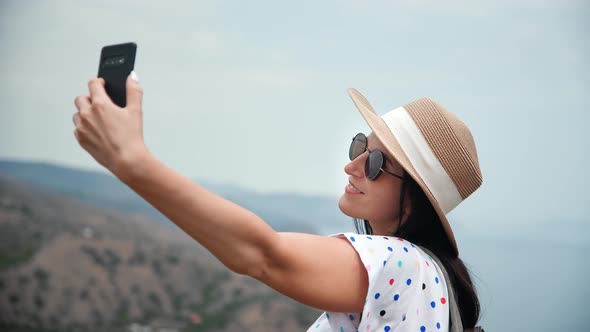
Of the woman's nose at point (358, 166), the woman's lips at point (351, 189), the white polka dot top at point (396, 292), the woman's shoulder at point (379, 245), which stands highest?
the woman's nose at point (358, 166)

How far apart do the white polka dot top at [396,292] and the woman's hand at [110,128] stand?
1.12 feet

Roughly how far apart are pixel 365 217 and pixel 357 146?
Result: 127 millimetres

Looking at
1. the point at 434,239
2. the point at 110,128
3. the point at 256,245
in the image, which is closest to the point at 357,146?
the point at 434,239

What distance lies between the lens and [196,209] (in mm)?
801

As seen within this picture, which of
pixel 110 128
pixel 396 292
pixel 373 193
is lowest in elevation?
pixel 396 292

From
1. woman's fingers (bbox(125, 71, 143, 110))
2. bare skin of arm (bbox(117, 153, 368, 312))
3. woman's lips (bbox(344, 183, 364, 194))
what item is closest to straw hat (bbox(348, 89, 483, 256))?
woman's lips (bbox(344, 183, 364, 194))

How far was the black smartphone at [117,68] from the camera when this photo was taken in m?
0.81

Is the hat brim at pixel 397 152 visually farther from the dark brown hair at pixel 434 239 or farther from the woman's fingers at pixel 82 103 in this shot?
the woman's fingers at pixel 82 103

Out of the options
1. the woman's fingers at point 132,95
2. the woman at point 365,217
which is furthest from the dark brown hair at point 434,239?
the woman's fingers at point 132,95

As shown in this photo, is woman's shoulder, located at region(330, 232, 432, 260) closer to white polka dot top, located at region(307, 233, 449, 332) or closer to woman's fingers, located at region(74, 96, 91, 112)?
white polka dot top, located at region(307, 233, 449, 332)

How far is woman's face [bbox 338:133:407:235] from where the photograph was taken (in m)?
1.17

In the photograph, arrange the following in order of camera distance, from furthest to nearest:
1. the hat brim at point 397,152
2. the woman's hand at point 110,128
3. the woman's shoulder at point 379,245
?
the hat brim at point 397,152 < the woman's shoulder at point 379,245 < the woman's hand at point 110,128

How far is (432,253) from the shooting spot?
1157 millimetres

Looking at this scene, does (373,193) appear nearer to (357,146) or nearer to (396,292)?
(357,146)
